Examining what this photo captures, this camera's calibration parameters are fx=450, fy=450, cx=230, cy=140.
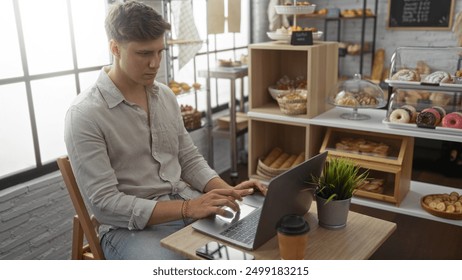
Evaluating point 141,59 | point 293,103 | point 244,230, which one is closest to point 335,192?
point 244,230

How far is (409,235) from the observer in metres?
2.72

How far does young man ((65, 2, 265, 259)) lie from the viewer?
1.41 meters

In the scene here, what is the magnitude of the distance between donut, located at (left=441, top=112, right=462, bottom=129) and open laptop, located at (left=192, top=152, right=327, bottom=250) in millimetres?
985

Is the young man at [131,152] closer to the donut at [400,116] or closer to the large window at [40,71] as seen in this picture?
the large window at [40,71]

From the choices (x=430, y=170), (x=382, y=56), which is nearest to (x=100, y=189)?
(x=430, y=170)

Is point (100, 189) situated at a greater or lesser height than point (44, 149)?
greater

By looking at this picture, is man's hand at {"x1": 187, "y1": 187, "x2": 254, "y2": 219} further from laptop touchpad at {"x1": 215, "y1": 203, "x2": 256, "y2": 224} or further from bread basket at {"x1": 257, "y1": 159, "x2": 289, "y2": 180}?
bread basket at {"x1": 257, "y1": 159, "x2": 289, "y2": 180}

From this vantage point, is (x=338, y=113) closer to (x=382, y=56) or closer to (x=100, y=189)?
(x=100, y=189)

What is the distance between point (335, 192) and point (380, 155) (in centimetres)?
107

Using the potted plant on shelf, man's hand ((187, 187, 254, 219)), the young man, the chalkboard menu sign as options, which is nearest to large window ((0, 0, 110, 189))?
the young man

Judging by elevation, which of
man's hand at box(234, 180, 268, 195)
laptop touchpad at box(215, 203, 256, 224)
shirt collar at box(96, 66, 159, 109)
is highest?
shirt collar at box(96, 66, 159, 109)

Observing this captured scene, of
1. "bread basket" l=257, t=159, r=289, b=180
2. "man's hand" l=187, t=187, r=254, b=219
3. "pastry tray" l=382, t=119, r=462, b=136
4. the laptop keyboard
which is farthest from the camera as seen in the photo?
"bread basket" l=257, t=159, r=289, b=180

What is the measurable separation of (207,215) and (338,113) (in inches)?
54.9

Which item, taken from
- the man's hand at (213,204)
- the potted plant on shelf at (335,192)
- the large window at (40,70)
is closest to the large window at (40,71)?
the large window at (40,70)
